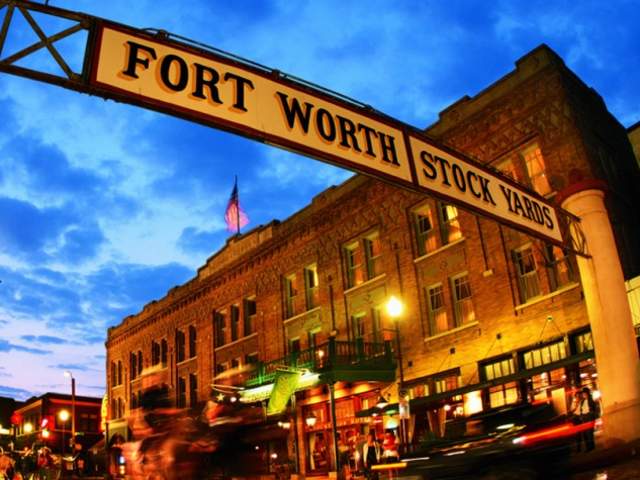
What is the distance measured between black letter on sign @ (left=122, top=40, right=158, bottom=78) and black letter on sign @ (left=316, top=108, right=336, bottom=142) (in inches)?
74.2

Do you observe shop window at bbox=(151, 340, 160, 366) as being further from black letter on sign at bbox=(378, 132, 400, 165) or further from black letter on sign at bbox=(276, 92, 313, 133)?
black letter on sign at bbox=(276, 92, 313, 133)

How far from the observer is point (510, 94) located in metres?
22.5

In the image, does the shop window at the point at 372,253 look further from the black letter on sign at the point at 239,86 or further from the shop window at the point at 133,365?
the shop window at the point at 133,365

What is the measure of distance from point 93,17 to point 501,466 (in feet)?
27.1

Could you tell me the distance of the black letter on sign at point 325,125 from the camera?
22.3ft

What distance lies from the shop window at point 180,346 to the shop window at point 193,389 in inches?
66.9

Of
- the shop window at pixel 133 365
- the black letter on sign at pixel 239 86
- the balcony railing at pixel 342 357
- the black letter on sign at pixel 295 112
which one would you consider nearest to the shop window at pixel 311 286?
the balcony railing at pixel 342 357

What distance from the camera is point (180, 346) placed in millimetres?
40562

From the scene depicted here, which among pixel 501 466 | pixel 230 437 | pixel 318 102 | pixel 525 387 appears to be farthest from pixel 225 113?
pixel 525 387

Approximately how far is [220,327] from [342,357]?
1367 cm

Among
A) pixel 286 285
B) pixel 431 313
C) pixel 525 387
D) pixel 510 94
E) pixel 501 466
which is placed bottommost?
pixel 501 466

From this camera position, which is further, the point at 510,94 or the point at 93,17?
the point at 510,94

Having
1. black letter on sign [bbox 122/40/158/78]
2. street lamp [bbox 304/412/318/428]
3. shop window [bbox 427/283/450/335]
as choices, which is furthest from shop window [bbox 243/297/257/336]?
black letter on sign [bbox 122/40/158/78]

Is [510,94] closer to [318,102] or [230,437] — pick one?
[318,102]
